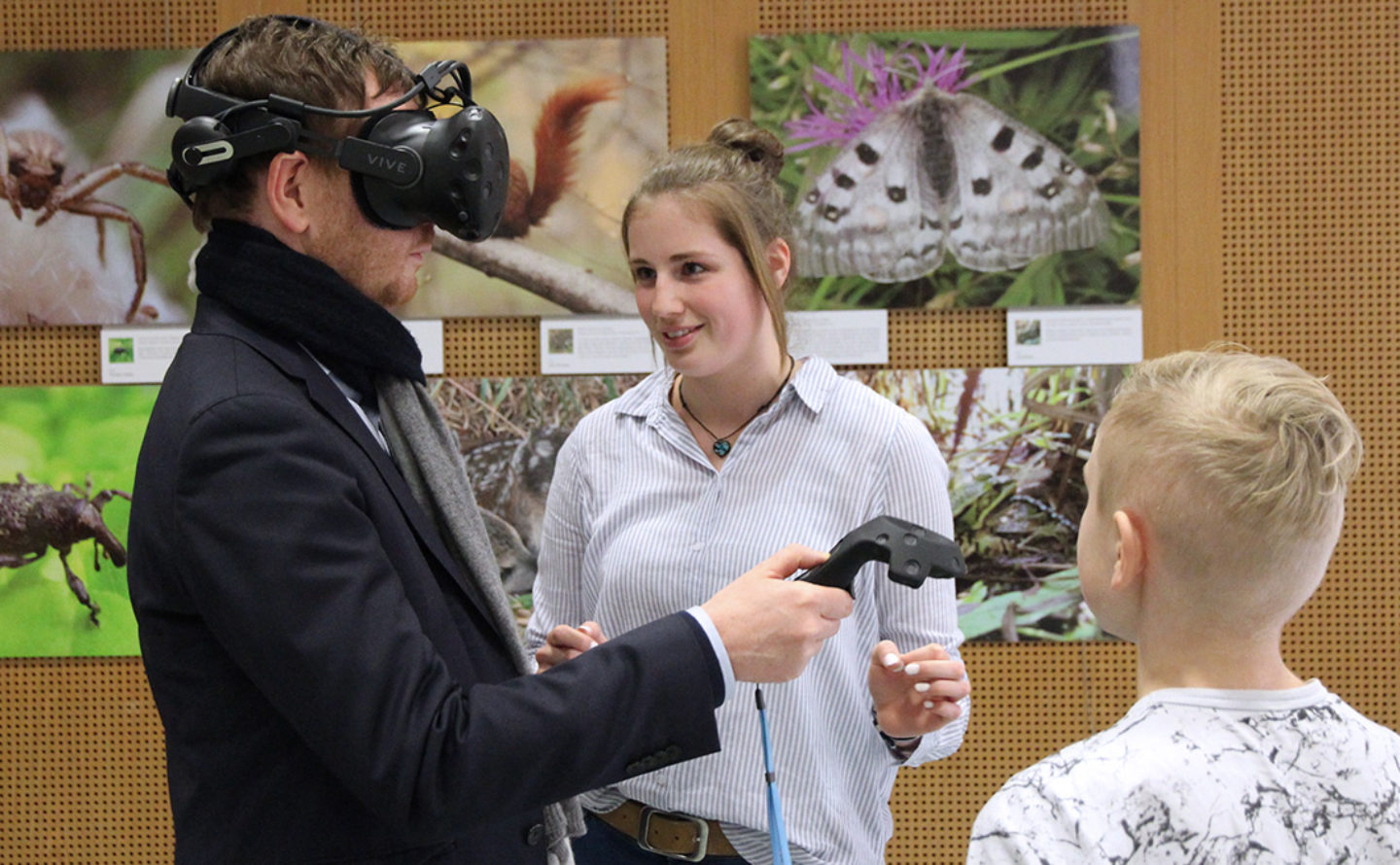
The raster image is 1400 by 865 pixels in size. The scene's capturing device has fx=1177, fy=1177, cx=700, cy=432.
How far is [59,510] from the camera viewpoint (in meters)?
3.49

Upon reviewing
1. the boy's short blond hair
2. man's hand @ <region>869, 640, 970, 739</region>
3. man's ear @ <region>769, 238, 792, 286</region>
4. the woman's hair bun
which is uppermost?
the woman's hair bun

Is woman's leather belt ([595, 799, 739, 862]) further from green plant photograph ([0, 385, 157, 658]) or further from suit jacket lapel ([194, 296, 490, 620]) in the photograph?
green plant photograph ([0, 385, 157, 658])

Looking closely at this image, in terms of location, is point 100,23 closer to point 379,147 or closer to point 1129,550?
point 379,147

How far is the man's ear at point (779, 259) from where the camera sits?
2041 mm

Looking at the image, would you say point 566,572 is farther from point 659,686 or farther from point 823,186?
point 823,186

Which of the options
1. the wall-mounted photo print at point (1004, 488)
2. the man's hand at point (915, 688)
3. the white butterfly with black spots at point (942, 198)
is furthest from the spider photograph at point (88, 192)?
the man's hand at point (915, 688)

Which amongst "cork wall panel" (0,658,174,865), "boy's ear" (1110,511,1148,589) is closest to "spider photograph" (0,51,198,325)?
"cork wall panel" (0,658,174,865)

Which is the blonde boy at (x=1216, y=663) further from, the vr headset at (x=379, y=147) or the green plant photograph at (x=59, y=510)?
the green plant photograph at (x=59, y=510)

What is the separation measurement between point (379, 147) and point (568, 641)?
72 cm

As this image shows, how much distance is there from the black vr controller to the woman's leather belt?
541 millimetres

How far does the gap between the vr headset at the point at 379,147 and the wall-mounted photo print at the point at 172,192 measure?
6.75 feet

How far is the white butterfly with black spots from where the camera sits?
3.34m

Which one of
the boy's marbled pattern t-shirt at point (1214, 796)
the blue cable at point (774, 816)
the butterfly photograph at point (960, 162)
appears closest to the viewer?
the boy's marbled pattern t-shirt at point (1214, 796)

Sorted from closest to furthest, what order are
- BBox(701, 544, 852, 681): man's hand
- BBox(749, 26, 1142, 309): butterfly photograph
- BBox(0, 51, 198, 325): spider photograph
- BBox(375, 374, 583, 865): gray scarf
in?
BBox(701, 544, 852, 681): man's hand
BBox(375, 374, 583, 865): gray scarf
BBox(749, 26, 1142, 309): butterfly photograph
BBox(0, 51, 198, 325): spider photograph
